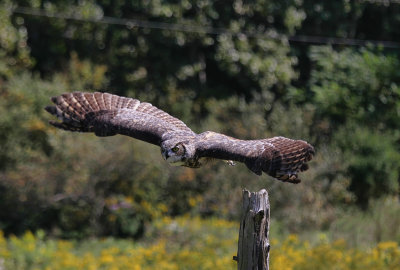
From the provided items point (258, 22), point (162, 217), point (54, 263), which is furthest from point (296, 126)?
point (54, 263)

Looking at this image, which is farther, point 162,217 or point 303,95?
point 303,95

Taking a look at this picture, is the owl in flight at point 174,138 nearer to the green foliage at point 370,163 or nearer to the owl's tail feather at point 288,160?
the owl's tail feather at point 288,160

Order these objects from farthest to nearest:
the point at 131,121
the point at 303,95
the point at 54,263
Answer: the point at 303,95 < the point at 54,263 < the point at 131,121

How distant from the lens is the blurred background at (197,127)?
26.9ft

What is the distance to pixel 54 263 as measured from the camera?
737 centimetres

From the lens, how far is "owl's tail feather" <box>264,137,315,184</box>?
432 centimetres

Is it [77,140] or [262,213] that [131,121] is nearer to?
[262,213]

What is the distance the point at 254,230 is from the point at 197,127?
7112mm

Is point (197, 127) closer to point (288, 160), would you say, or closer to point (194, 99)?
point (194, 99)

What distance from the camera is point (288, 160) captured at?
14.4 feet

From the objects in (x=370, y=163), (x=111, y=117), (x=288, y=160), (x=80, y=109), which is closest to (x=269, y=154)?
(x=288, y=160)

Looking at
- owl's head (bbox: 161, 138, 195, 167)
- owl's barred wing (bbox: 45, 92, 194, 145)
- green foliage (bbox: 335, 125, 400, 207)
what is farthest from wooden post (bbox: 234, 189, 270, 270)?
green foliage (bbox: 335, 125, 400, 207)

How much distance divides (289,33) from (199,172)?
4.22m

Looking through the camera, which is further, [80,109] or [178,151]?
[80,109]
